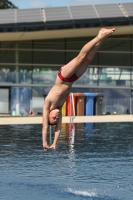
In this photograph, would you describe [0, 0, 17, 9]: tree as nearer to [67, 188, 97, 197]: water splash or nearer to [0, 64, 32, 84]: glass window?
[0, 64, 32, 84]: glass window

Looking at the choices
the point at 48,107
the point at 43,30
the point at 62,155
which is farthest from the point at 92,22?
the point at 48,107

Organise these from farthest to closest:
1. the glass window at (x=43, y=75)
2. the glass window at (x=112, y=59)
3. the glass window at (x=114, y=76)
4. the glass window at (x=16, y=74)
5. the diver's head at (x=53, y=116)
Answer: the glass window at (x=112, y=59) < the glass window at (x=114, y=76) < the glass window at (x=43, y=75) < the glass window at (x=16, y=74) < the diver's head at (x=53, y=116)

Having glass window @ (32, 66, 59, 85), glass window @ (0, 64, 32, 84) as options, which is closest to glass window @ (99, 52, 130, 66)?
glass window @ (32, 66, 59, 85)

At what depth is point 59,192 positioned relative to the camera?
27.7 feet

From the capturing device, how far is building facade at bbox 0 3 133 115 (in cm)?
3675

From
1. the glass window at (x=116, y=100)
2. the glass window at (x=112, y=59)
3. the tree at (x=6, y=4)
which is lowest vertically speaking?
the glass window at (x=116, y=100)

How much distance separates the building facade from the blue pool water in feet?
64.9

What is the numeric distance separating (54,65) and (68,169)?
27464 mm

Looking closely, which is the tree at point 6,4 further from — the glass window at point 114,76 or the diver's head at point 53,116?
the diver's head at point 53,116

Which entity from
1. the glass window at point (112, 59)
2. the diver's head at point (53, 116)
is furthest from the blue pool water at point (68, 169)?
the glass window at point (112, 59)

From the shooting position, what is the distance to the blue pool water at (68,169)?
8.38 m

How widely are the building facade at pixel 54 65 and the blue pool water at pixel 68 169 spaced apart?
19769mm

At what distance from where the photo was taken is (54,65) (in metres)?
38.0

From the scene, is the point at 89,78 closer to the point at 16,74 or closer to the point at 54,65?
the point at 54,65
